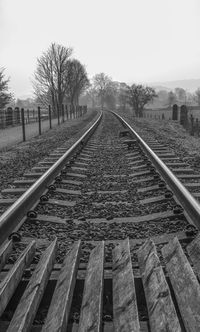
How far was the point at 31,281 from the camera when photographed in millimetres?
2281

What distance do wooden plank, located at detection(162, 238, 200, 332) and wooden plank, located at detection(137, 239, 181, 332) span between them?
0.06 m

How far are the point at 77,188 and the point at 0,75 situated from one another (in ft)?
73.8

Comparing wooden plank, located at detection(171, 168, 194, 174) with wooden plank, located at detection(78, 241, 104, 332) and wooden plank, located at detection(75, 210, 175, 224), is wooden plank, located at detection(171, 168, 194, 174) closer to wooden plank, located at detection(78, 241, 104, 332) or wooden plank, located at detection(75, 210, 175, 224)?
wooden plank, located at detection(75, 210, 175, 224)

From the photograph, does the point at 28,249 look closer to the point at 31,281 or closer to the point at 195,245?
the point at 31,281

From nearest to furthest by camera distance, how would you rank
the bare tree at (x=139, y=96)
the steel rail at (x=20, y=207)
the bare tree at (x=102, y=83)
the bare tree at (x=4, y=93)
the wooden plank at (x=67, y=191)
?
the steel rail at (x=20, y=207) → the wooden plank at (x=67, y=191) → the bare tree at (x=4, y=93) → the bare tree at (x=139, y=96) → the bare tree at (x=102, y=83)

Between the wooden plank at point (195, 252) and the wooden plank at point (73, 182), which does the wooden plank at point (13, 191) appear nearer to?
the wooden plank at point (73, 182)

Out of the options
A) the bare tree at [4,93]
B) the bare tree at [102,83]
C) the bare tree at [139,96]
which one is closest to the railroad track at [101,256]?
the bare tree at [4,93]

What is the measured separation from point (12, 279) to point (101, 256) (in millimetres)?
635

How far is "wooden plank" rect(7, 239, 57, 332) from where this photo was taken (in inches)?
71.3

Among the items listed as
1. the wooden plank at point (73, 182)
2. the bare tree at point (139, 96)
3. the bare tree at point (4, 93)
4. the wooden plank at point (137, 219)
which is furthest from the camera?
the bare tree at point (139, 96)

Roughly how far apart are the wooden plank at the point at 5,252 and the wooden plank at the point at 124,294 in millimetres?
740

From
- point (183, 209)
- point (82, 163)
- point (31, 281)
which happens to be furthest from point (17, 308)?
point (82, 163)

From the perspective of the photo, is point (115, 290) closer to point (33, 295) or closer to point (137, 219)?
point (33, 295)

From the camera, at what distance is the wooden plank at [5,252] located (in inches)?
103
